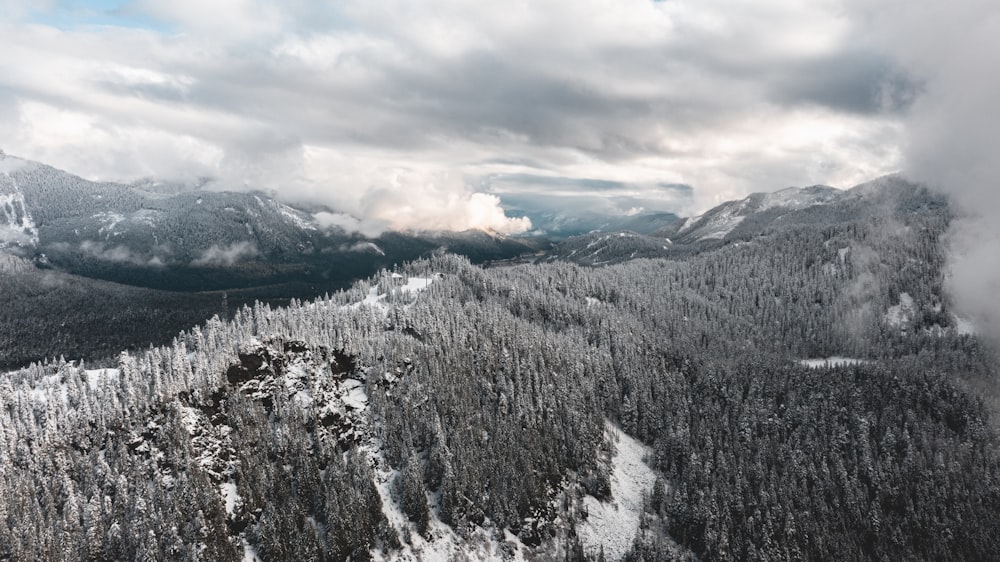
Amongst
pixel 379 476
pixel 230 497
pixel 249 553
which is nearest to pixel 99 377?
pixel 230 497

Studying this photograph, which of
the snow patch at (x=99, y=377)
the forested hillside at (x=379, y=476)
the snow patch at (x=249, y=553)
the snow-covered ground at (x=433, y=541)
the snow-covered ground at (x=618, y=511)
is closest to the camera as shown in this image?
the forested hillside at (x=379, y=476)

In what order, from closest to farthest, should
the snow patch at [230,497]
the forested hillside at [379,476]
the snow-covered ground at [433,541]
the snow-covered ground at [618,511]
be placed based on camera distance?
the forested hillside at [379,476]
the snow patch at [230,497]
the snow-covered ground at [433,541]
the snow-covered ground at [618,511]

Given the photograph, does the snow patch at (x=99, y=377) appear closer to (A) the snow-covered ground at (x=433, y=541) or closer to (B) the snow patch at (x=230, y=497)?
(B) the snow patch at (x=230, y=497)

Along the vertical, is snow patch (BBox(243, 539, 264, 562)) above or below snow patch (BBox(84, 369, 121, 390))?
below

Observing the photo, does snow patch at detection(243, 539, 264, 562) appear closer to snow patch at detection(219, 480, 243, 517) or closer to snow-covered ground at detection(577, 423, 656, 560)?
snow patch at detection(219, 480, 243, 517)

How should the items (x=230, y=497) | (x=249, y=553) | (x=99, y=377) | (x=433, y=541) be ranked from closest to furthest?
(x=249, y=553), (x=230, y=497), (x=433, y=541), (x=99, y=377)

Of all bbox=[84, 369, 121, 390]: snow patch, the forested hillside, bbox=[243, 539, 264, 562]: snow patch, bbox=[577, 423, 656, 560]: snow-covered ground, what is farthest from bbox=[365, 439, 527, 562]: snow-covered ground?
bbox=[84, 369, 121, 390]: snow patch

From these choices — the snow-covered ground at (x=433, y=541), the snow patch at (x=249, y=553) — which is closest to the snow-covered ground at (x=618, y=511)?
the snow-covered ground at (x=433, y=541)

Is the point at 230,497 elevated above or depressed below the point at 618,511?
above

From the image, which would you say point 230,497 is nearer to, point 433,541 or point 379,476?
point 379,476
